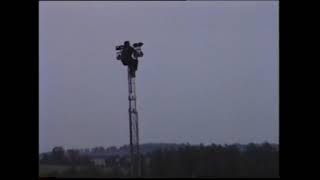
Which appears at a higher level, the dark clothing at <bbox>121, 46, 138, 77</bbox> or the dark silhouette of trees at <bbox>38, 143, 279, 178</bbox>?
the dark clothing at <bbox>121, 46, 138, 77</bbox>

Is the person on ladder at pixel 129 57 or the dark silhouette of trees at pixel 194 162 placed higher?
the person on ladder at pixel 129 57

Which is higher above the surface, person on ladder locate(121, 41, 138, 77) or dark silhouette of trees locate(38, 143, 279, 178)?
person on ladder locate(121, 41, 138, 77)

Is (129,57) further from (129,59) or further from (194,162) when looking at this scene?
(194,162)

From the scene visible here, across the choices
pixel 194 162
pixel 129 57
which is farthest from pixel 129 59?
pixel 194 162

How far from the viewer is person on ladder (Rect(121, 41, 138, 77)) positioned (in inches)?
268

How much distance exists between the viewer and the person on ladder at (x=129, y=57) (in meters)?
6.81

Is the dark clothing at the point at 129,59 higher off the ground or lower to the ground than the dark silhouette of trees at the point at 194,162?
higher

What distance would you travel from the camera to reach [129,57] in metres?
6.88
